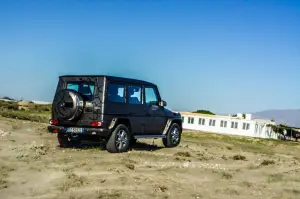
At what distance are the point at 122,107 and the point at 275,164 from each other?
5.25 meters

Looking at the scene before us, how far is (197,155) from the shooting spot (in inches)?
515

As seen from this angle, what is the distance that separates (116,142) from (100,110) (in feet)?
3.66

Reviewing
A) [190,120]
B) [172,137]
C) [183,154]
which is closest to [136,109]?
[183,154]

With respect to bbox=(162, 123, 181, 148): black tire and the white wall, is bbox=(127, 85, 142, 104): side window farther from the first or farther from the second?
the white wall

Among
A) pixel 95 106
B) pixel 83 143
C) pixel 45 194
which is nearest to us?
pixel 45 194

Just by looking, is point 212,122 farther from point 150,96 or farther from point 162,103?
point 150,96

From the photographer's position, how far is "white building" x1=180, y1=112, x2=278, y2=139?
65625mm

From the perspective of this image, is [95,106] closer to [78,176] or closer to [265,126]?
[78,176]

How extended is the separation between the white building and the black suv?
5483cm

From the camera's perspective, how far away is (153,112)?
1388 cm

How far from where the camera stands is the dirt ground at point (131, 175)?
25.3ft

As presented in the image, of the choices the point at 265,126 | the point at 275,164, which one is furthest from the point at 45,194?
the point at 265,126

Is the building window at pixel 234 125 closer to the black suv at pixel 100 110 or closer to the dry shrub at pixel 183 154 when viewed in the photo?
the black suv at pixel 100 110

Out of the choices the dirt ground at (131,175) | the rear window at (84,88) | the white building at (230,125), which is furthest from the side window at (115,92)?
the white building at (230,125)
